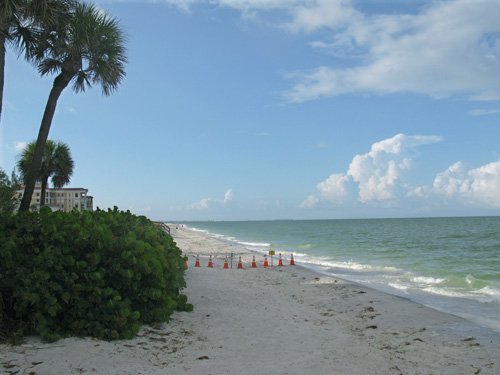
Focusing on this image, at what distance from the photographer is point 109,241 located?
619 centimetres

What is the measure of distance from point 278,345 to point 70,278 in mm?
2987

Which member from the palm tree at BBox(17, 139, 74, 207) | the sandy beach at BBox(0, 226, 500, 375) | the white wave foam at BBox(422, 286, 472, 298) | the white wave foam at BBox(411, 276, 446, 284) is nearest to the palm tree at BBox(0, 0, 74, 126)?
the sandy beach at BBox(0, 226, 500, 375)

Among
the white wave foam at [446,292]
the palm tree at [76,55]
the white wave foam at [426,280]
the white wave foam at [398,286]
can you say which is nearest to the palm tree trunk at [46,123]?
the palm tree at [76,55]

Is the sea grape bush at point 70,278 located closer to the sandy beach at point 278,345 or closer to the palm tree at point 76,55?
the sandy beach at point 278,345

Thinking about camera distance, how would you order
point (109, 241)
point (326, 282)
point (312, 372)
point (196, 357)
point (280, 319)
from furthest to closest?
point (326, 282)
point (280, 319)
point (109, 241)
point (196, 357)
point (312, 372)

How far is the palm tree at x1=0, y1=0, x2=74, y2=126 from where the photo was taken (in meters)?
7.57

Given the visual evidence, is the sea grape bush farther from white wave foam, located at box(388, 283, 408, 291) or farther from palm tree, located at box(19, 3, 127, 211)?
white wave foam, located at box(388, 283, 408, 291)

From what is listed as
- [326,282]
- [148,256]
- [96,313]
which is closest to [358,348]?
[148,256]

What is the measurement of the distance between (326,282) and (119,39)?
32.3 feet

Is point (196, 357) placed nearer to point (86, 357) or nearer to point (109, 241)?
point (86, 357)

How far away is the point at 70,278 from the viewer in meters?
5.76

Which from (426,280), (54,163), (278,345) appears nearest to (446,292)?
(426,280)

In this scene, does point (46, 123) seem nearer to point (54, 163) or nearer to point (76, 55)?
point (76, 55)

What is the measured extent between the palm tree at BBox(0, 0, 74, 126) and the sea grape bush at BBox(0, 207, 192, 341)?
296 centimetres
